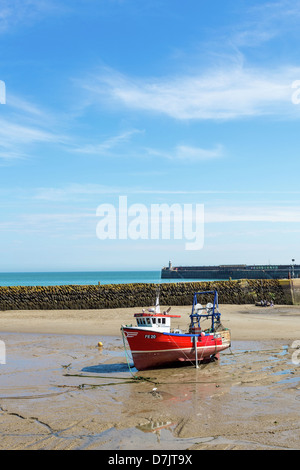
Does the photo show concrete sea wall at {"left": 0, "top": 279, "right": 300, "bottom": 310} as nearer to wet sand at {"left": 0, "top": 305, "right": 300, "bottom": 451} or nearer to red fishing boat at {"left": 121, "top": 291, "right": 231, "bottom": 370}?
wet sand at {"left": 0, "top": 305, "right": 300, "bottom": 451}

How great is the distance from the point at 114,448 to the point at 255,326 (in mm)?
21451

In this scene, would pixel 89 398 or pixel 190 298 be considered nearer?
pixel 89 398

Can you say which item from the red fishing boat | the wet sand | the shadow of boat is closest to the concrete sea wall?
the wet sand

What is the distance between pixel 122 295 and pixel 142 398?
2757cm

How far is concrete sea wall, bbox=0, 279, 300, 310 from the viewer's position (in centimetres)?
4144

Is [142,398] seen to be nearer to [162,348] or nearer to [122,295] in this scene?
[162,348]

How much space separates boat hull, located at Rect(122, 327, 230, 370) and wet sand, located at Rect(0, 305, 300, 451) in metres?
0.40

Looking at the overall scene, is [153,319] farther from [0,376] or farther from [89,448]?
[89,448]

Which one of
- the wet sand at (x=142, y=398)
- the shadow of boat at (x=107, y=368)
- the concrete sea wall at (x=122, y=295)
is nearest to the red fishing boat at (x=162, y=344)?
the wet sand at (x=142, y=398)

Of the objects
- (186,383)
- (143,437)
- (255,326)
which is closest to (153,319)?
(186,383)

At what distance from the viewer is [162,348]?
19.0 m

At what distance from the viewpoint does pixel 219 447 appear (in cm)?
1008

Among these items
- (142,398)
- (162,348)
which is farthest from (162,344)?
(142,398)

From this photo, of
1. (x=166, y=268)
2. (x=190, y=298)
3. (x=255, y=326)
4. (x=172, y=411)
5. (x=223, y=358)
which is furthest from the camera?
(x=166, y=268)
